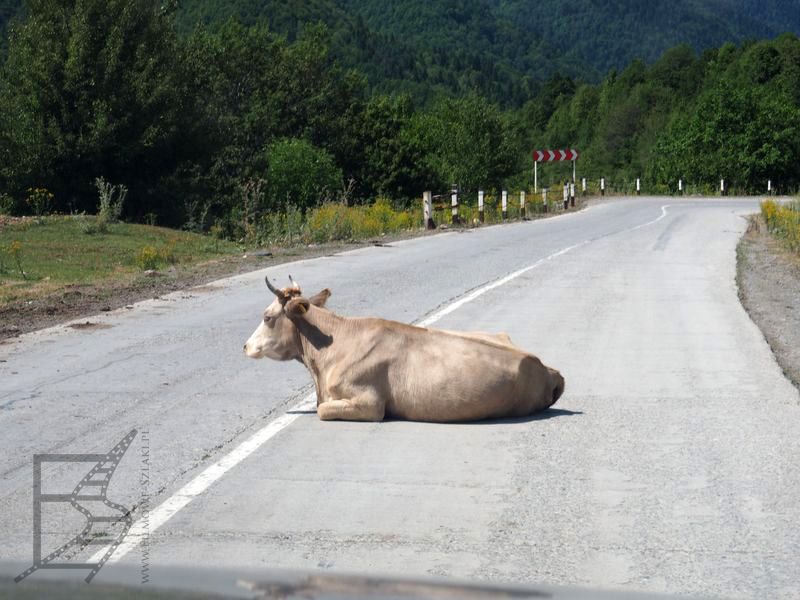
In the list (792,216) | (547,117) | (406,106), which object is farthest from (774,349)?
(547,117)

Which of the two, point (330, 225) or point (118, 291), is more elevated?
point (330, 225)

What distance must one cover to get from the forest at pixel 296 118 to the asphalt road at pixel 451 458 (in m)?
18.9

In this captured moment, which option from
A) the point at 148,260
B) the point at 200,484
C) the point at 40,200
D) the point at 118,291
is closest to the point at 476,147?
the point at 40,200

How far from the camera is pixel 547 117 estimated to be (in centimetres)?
17600

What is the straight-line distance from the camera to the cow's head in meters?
9.59

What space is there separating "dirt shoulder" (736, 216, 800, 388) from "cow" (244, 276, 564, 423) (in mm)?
3163

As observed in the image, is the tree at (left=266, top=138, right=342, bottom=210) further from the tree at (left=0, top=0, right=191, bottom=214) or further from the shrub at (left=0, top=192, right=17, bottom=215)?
the shrub at (left=0, top=192, right=17, bottom=215)

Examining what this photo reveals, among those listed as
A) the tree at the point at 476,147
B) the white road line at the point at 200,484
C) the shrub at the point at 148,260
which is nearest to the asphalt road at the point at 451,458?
the white road line at the point at 200,484

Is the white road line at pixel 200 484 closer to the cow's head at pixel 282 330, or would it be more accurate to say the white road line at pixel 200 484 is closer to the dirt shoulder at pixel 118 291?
the cow's head at pixel 282 330

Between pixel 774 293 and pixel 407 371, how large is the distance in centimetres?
1165

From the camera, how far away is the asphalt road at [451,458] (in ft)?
20.4

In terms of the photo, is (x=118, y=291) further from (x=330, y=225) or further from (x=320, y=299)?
(x=330, y=225)

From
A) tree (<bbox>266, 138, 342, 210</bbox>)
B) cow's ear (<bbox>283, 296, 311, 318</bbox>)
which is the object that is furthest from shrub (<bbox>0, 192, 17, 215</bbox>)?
cow's ear (<bbox>283, 296, 311, 318</bbox>)

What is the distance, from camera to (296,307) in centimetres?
955
